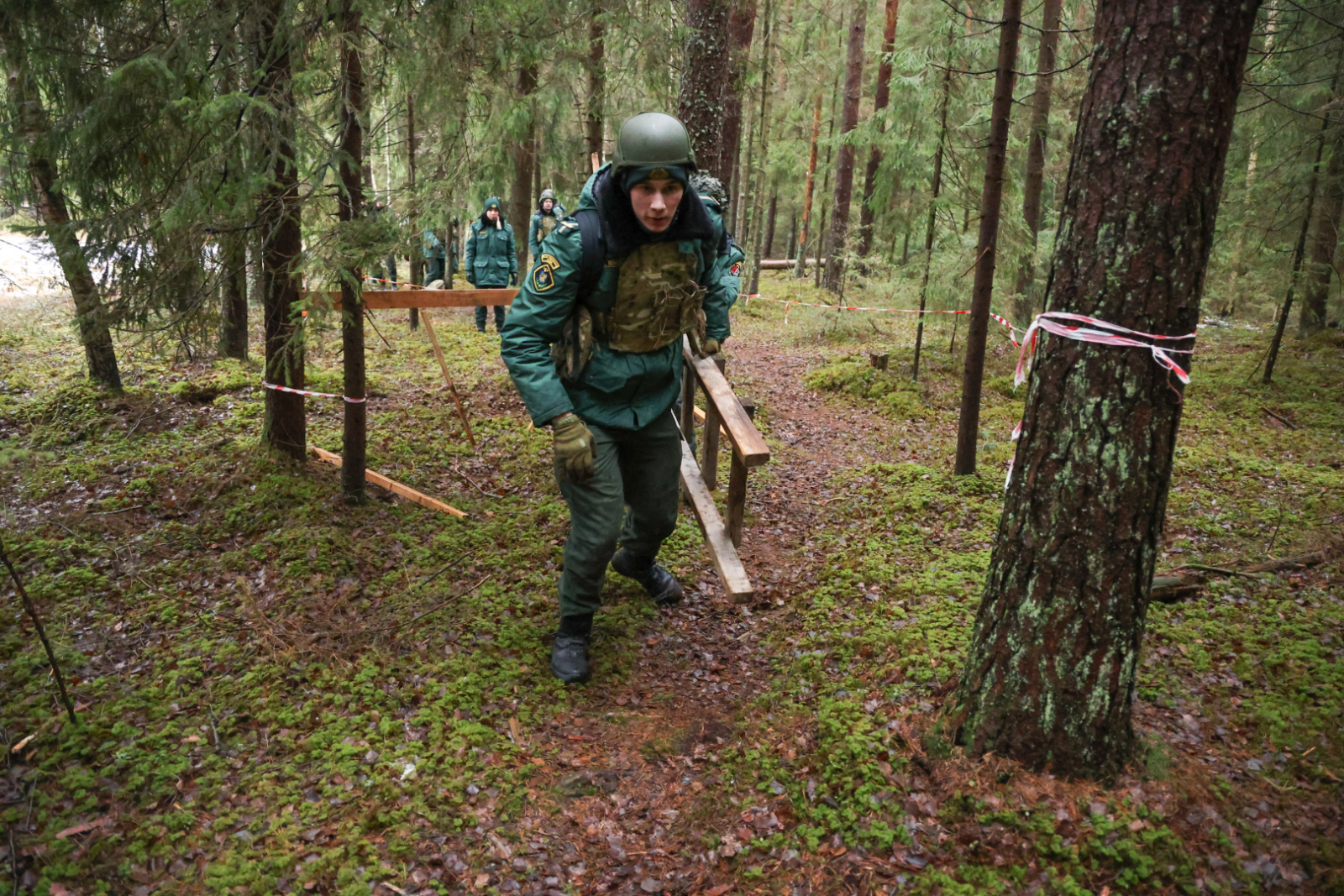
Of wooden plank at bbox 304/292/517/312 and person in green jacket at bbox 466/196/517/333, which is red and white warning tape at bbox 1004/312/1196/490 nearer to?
wooden plank at bbox 304/292/517/312

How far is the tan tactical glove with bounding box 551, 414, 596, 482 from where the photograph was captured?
3.82 metres

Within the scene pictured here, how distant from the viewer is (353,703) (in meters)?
3.84

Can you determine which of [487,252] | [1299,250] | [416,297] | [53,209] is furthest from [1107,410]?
[487,252]

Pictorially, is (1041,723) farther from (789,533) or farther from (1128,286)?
(789,533)

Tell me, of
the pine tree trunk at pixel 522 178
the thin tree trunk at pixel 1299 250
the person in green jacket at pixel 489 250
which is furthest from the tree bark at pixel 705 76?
the thin tree trunk at pixel 1299 250

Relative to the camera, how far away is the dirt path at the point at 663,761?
3.04 meters

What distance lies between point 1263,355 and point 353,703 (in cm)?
1483

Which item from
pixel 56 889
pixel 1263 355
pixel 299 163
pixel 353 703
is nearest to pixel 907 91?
pixel 1263 355

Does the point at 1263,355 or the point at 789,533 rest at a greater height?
the point at 1263,355

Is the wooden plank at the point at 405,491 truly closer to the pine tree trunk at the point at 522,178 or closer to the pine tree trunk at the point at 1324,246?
the pine tree trunk at the point at 522,178

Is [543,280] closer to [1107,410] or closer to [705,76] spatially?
[1107,410]

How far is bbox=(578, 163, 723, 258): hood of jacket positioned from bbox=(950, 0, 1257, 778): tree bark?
1884mm

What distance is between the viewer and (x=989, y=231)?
654 centimetres

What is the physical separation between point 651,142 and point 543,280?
0.84m
